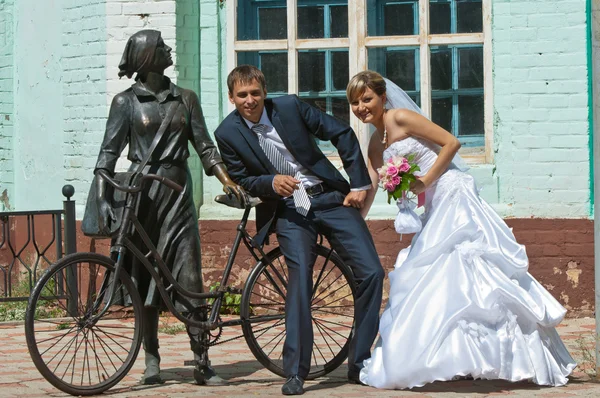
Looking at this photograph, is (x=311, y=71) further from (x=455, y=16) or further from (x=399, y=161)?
(x=399, y=161)

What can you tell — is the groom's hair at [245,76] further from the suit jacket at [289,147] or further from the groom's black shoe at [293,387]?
the groom's black shoe at [293,387]

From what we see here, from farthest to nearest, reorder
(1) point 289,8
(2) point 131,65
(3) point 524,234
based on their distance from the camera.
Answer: (1) point 289,8, (3) point 524,234, (2) point 131,65

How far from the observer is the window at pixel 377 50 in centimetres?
1020

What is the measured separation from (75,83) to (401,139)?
461cm

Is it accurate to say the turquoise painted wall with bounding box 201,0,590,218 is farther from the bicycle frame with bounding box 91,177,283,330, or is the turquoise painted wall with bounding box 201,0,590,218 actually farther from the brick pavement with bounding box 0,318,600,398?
the bicycle frame with bounding box 91,177,283,330

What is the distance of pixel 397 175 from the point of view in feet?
22.3

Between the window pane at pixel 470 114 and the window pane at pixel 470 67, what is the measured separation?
11cm

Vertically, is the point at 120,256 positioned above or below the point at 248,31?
below

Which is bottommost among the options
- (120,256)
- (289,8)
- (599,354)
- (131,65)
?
(599,354)

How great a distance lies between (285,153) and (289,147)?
9 cm

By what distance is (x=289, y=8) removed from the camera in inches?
413

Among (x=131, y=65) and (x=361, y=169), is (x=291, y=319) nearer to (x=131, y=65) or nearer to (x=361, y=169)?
(x=361, y=169)

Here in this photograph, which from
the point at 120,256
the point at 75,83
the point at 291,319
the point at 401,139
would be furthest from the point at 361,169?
the point at 75,83

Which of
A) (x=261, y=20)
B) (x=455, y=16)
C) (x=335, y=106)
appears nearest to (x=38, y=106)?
(x=261, y=20)
